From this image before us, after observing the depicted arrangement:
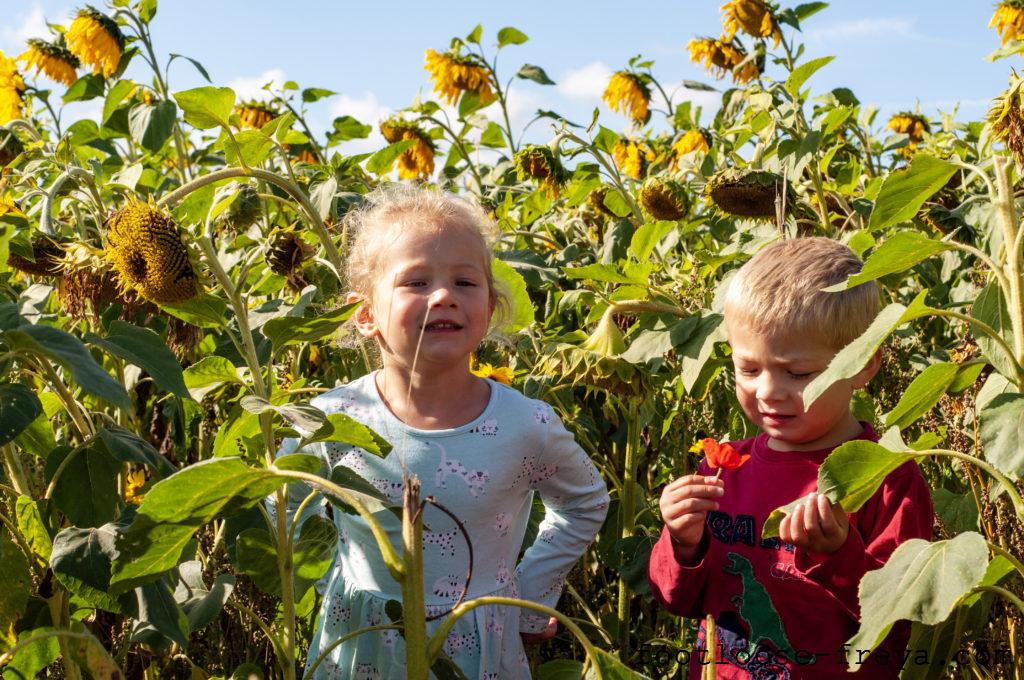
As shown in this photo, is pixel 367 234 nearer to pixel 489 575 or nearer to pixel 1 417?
pixel 489 575

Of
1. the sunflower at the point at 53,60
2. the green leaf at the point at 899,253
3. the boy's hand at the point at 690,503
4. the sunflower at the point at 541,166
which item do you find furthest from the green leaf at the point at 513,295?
the sunflower at the point at 53,60

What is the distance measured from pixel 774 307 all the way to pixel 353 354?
1282 millimetres

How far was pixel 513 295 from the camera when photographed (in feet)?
6.47

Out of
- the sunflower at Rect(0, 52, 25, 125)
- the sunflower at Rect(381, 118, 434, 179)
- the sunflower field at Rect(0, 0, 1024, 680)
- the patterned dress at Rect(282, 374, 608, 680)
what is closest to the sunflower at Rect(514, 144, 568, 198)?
the sunflower field at Rect(0, 0, 1024, 680)

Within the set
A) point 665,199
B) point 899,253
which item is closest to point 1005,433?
point 899,253

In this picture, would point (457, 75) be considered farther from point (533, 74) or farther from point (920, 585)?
point (920, 585)

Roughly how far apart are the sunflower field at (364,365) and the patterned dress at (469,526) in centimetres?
10

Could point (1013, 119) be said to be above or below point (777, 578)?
above

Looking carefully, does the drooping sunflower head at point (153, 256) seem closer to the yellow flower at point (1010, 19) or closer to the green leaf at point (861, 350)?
the green leaf at point (861, 350)

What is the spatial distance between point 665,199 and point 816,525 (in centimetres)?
144

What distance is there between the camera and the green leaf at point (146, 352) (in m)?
1.40

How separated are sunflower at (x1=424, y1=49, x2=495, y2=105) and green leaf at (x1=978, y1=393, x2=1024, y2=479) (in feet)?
9.94

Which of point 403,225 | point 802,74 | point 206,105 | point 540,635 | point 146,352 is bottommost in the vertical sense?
point 540,635

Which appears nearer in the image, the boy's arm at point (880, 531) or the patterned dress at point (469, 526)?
the boy's arm at point (880, 531)
